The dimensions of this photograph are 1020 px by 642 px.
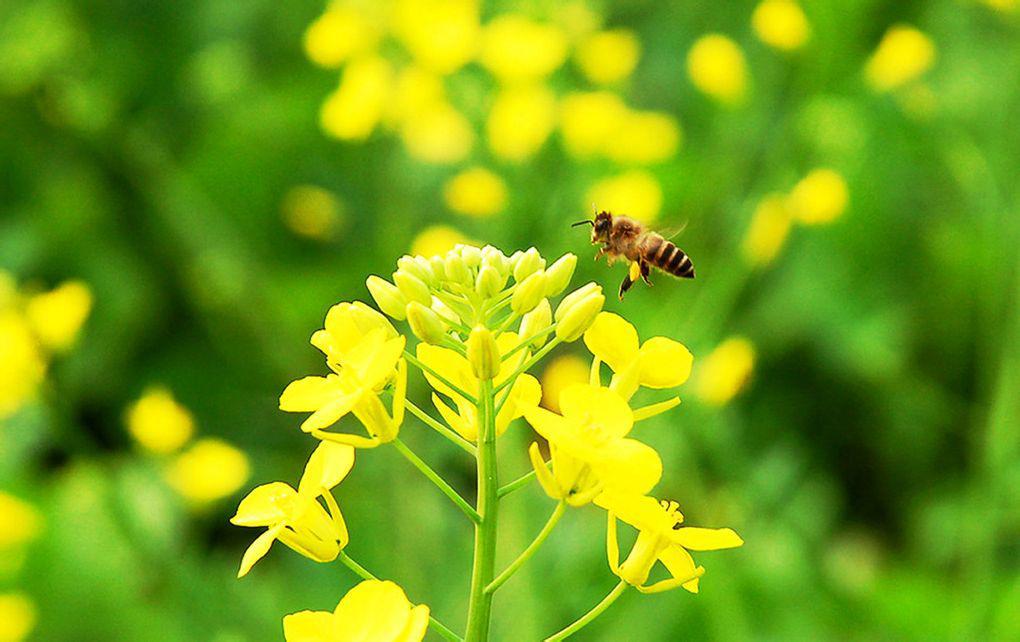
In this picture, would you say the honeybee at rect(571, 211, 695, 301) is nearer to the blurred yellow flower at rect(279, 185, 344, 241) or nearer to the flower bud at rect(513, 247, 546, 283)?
the flower bud at rect(513, 247, 546, 283)

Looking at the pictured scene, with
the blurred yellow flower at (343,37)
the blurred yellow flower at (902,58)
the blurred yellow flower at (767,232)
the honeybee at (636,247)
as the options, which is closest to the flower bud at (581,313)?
the honeybee at (636,247)

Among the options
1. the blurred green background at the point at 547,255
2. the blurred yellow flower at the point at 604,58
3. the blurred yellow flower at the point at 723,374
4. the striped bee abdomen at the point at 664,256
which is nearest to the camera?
the striped bee abdomen at the point at 664,256

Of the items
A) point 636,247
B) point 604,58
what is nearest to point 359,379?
point 636,247

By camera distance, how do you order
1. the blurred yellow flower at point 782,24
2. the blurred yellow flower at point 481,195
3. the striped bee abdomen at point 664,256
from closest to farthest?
the striped bee abdomen at point 664,256 < the blurred yellow flower at point 481,195 < the blurred yellow flower at point 782,24

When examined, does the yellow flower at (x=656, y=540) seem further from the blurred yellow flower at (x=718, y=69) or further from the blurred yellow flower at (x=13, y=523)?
the blurred yellow flower at (x=718, y=69)

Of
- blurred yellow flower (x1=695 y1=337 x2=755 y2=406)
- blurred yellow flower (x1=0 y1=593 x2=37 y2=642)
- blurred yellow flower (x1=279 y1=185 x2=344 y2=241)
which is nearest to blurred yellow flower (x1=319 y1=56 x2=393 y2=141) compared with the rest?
blurred yellow flower (x1=279 y1=185 x2=344 y2=241)

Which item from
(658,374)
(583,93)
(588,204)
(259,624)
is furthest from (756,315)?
(658,374)

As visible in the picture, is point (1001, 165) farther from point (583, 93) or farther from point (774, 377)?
point (583, 93)

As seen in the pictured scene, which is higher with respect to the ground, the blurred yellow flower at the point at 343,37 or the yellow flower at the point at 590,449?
the blurred yellow flower at the point at 343,37

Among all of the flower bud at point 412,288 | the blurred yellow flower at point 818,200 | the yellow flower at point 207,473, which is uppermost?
the blurred yellow flower at point 818,200
